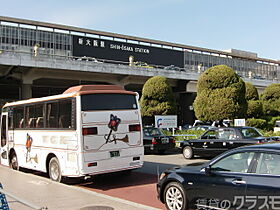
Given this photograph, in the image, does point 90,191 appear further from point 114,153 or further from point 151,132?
point 151,132

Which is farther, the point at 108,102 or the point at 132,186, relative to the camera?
the point at 108,102

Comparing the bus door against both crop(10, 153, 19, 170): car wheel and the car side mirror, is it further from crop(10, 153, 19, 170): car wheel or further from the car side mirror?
the car side mirror

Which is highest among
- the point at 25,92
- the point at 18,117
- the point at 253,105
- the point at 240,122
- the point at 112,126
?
the point at 25,92

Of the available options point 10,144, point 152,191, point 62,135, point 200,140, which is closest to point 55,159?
point 62,135

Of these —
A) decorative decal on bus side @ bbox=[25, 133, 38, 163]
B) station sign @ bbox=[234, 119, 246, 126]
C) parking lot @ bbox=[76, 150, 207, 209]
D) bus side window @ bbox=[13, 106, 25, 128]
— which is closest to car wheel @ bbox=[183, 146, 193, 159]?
parking lot @ bbox=[76, 150, 207, 209]

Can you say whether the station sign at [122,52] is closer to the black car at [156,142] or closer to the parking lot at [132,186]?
the black car at [156,142]

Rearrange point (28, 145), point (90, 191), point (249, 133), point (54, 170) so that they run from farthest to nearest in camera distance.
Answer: point (249, 133)
point (28, 145)
point (54, 170)
point (90, 191)

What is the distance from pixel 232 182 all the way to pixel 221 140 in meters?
8.84

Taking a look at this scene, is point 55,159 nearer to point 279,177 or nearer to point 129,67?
point 279,177

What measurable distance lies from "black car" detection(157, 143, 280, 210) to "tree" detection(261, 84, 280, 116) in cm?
3408

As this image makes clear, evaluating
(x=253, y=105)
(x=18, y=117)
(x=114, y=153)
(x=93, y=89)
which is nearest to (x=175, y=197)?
(x=114, y=153)

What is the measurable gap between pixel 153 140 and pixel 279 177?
42.0ft

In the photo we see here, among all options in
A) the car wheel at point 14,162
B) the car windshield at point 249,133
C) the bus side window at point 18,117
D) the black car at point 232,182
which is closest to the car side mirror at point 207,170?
the black car at point 232,182

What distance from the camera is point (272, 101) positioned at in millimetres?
37656
